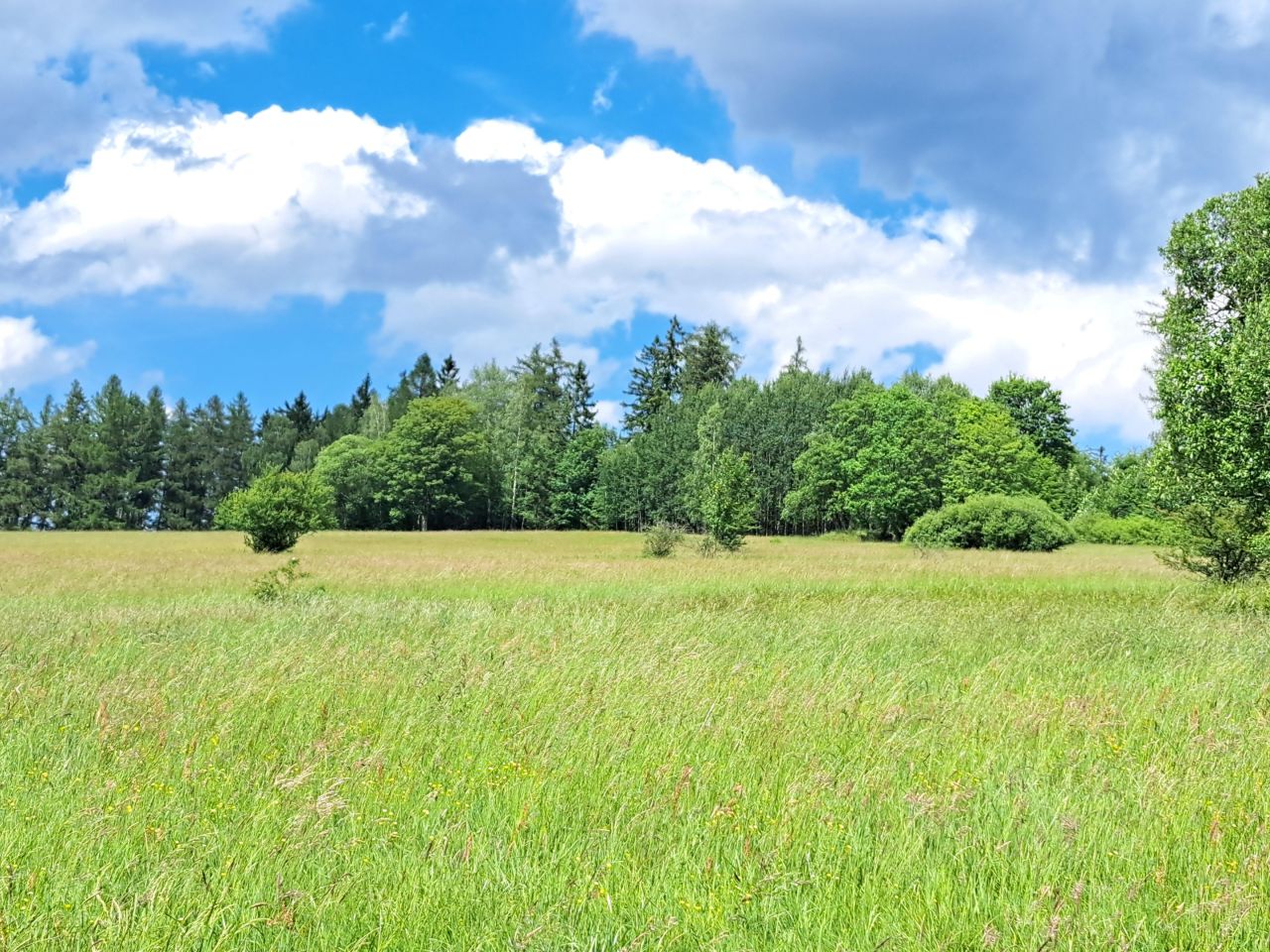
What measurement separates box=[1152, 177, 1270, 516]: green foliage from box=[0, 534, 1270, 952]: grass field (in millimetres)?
14923

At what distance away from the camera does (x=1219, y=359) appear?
81.8 feet

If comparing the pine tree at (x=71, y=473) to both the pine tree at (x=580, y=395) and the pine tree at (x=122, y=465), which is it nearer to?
the pine tree at (x=122, y=465)

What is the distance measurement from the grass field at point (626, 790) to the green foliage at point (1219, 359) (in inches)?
588

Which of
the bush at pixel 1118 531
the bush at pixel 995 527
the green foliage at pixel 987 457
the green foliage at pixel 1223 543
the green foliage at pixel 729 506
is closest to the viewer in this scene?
the green foliage at pixel 1223 543

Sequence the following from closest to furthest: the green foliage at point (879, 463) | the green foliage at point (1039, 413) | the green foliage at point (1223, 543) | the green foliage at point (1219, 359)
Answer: the green foliage at point (1223, 543), the green foliage at point (1219, 359), the green foliage at point (879, 463), the green foliage at point (1039, 413)

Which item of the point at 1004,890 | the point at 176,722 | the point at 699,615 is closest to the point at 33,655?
the point at 176,722

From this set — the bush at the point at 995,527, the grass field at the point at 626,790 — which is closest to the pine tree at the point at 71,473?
the bush at the point at 995,527

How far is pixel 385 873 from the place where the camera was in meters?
4.25

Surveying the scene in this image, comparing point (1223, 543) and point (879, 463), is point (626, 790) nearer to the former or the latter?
point (1223, 543)

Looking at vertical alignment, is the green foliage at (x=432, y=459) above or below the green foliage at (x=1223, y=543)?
above

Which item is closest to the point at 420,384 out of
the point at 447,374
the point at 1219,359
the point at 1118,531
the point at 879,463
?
the point at 447,374

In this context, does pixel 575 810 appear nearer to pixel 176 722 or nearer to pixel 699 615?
pixel 176 722

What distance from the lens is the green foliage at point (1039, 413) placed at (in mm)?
81812

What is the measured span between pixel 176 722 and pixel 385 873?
12.0 feet
